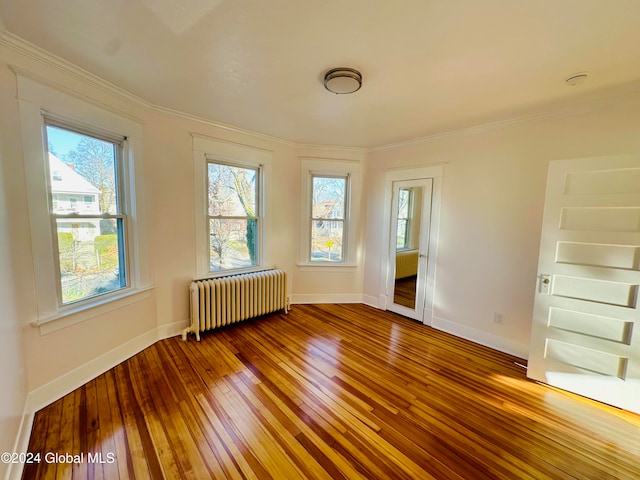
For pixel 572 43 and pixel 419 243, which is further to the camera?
pixel 419 243

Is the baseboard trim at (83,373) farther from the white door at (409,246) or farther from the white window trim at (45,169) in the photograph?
the white door at (409,246)

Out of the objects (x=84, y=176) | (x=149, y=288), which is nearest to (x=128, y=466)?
(x=149, y=288)

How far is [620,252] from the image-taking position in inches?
80.4

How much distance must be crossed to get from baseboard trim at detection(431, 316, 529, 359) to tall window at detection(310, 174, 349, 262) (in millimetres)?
1715

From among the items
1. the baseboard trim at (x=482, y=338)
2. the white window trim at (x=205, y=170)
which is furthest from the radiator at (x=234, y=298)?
the baseboard trim at (x=482, y=338)

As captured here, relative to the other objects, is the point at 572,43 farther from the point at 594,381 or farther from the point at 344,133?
the point at 594,381

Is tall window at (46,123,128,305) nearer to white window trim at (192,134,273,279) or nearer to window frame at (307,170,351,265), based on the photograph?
white window trim at (192,134,273,279)

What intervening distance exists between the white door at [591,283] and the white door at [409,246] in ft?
4.32

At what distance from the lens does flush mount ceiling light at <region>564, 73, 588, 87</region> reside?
6.21 feet

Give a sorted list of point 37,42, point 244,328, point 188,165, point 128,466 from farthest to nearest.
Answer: point 244,328
point 188,165
point 37,42
point 128,466

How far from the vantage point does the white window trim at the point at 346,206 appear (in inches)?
155

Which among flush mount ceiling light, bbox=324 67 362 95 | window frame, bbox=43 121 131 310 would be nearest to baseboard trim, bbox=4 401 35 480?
window frame, bbox=43 121 131 310

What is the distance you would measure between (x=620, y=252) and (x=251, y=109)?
Result: 348 cm

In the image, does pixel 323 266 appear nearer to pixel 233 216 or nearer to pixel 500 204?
pixel 233 216
